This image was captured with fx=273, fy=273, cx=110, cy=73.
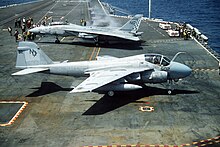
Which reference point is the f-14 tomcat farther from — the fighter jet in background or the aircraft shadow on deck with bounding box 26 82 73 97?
the fighter jet in background

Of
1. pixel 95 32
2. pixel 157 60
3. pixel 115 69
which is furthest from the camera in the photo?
pixel 95 32

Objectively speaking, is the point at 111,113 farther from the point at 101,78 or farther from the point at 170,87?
the point at 170,87

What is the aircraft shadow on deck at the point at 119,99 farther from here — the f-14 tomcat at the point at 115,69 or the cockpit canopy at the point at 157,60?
the cockpit canopy at the point at 157,60

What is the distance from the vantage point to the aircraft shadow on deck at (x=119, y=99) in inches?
923

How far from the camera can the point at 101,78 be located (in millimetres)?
24141

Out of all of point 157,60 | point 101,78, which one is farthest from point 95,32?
point 101,78

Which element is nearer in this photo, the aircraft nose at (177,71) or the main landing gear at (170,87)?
the aircraft nose at (177,71)

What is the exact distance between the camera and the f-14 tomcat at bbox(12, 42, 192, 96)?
→ 24547mm

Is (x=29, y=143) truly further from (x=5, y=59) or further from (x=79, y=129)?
(x=5, y=59)

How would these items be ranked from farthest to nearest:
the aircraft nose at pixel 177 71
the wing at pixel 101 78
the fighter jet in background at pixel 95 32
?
the fighter jet in background at pixel 95 32, the aircraft nose at pixel 177 71, the wing at pixel 101 78

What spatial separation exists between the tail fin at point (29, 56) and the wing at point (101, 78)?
209 inches

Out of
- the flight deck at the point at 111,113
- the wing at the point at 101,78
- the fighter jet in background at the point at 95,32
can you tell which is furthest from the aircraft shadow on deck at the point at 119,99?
the fighter jet in background at the point at 95,32

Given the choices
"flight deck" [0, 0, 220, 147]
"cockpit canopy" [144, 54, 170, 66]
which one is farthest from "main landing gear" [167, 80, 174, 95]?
"cockpit canopy" [144, 54, 170, 66]

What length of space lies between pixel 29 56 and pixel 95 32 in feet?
62.2
